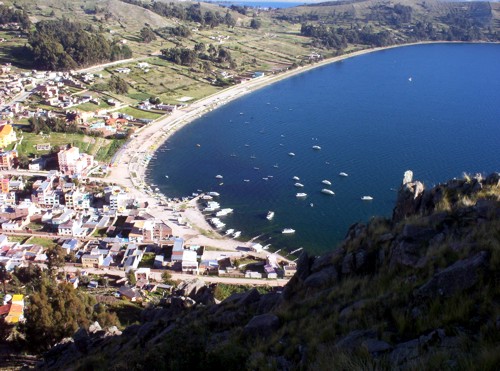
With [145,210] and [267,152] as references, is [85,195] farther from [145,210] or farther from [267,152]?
[267,152]

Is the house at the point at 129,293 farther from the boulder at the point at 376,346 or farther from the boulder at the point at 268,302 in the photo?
the boulder at the point at 376,346

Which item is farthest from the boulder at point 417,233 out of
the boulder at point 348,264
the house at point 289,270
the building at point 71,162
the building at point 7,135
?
the building at point 7,135

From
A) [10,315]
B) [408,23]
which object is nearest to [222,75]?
[10,315]

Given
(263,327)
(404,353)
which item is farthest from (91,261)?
(404,353)

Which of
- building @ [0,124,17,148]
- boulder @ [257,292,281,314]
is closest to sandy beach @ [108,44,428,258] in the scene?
building @ [0,124,17,148]

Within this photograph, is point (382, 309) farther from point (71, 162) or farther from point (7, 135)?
point (7, 135)

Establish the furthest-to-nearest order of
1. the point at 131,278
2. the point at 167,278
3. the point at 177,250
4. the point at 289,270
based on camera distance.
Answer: the point at 177,250 → the point at 289,270 → the point at 167,278 → the point at 131,278
